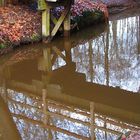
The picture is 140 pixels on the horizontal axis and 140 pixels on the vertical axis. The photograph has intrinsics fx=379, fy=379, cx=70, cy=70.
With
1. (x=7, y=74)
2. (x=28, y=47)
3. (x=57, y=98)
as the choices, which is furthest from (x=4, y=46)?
(x=57, y=98)

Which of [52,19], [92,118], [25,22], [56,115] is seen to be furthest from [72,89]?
[52,19]

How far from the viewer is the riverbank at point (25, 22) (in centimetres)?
1548

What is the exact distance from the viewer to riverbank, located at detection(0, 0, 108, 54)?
15484 millimetres

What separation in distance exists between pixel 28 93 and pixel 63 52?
488cm

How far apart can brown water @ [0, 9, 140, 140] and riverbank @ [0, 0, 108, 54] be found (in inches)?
19.1

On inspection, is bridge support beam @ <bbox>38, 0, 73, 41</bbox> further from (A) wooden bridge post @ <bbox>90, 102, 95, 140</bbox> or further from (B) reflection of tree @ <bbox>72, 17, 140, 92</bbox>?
(A) wooden bridge post @ <bbox>90, 102, 95, 140</bbox>

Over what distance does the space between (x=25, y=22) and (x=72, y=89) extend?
20.5 feet

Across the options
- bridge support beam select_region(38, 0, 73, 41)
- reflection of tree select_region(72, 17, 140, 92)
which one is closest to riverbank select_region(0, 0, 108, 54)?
bridge support beam select_region(38, 0, 73, 41)

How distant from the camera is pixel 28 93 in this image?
11375 mm

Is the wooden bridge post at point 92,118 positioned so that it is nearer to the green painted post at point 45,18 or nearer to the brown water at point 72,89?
the brown water at point 72,89

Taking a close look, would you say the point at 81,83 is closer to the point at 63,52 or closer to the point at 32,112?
the point at 32,112

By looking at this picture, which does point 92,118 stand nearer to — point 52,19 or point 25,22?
point 25,22

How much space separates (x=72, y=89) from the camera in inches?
452

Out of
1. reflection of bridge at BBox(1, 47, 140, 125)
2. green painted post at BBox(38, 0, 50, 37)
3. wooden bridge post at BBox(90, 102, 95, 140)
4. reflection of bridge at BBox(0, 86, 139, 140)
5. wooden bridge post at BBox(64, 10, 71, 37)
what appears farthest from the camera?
wooden bridge post at BBox(64, 10, 71, 37)
